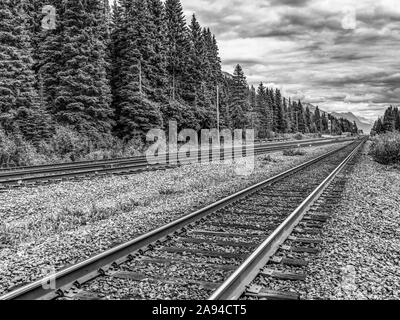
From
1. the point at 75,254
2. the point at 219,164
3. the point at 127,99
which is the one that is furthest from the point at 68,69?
the point at 75,254

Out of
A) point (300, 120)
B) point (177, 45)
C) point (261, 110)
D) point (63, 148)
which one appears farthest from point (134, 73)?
→ point (300, 120)

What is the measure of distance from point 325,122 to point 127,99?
533ft

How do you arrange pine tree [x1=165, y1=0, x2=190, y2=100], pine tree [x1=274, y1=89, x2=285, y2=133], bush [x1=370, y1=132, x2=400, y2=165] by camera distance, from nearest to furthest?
→ bush [x1=370, y1=132, x2=400, y2=165]
pine tree [x1=165, y1=0, x2=190, y2=100]
pine tree [x1=274, y1=89, x2=285, y2=133]

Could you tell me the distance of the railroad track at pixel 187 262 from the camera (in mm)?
4160

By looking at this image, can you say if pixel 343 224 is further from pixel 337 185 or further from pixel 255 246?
pixel 337 185

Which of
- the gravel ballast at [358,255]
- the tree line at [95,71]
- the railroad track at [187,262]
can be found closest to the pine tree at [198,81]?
the tree line at [95,71]

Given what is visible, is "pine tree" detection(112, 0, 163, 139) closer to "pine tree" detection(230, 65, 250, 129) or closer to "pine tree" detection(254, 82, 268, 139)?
"pine tree" detection(230, 65, 250, 129)

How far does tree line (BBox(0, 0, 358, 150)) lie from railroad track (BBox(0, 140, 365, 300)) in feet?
68.2

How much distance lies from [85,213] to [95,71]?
70.9 feet

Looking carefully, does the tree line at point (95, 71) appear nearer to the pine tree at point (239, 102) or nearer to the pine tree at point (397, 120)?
the pine tree at point (239, 102)

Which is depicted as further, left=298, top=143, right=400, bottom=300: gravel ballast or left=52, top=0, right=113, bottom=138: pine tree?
left=52, top=0, right=113, bottom=138: pine tree

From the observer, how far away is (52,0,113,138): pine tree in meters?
27.1

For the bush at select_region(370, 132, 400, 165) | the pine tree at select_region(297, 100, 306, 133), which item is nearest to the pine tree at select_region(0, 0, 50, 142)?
the bush at select_region(370, 132, 400, 165)

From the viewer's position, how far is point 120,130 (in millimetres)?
31766
